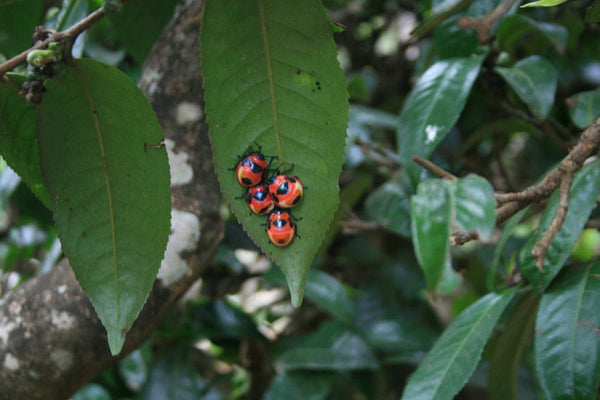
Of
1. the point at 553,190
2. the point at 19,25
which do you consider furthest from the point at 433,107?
the point at 19,25

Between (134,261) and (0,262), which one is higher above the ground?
(134,261)

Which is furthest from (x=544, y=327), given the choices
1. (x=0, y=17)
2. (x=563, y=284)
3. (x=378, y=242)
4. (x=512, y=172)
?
(x=512, y=172)

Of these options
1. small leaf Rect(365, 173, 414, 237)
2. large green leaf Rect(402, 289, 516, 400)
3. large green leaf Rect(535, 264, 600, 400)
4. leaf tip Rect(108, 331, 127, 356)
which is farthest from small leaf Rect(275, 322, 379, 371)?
leaf tip Rect(108, 331, 127, 356)

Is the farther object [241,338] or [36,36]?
[241,338]

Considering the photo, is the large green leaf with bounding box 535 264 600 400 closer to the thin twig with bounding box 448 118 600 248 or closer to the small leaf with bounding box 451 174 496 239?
the thin twig with bounding box 448 118 600 248

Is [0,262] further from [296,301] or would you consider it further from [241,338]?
[296,301]

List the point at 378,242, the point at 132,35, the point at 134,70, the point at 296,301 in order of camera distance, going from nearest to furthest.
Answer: the point at 296,301 → the point at 132,35 → the point at 134,70 → the point at 378,242

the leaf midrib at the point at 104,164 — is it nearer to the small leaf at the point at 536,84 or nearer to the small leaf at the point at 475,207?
the small leaf at the point at 475,207
